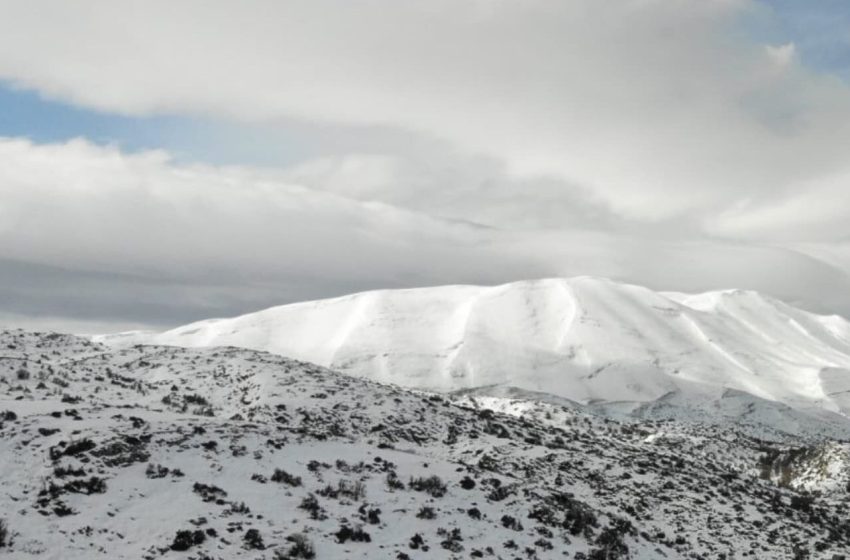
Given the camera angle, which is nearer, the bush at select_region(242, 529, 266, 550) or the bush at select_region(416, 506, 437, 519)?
the bush at select_region(242, 529, 266, 550)

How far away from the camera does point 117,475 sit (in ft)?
65.5

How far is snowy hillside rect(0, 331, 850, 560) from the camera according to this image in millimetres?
17453

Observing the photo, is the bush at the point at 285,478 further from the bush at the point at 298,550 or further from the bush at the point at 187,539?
the bush at the point at 187,539

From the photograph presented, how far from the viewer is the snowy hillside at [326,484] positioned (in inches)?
687

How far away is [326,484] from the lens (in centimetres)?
2186

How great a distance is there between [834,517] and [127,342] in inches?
6238

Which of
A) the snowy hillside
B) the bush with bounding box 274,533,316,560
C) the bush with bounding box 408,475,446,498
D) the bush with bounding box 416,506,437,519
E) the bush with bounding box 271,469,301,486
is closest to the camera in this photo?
the bush with bounding box 274,533,316,560

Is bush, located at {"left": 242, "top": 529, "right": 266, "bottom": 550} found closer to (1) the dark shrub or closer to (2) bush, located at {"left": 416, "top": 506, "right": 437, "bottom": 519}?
(2) bush, located at {"left": 416, "top": 506, "right": 437, "bottom": 519}

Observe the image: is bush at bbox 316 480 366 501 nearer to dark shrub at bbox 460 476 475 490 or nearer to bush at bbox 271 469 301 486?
bush at bbox 271 469 301 486

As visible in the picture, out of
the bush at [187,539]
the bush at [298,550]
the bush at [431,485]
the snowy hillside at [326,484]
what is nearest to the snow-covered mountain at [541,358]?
the snowy hillside at [326,484]

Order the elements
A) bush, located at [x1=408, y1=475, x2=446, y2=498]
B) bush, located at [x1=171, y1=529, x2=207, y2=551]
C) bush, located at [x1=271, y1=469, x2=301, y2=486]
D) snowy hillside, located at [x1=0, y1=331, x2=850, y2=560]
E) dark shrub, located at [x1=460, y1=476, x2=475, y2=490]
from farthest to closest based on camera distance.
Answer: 1. dark shrub, located at [x1=460, y1=476, x2=475, y2=490]
2. bush, located at [x1=408, y1=475, x2=446, y2=498]
3. bush, located at [x1=271, y1=469, x2=301, y2=486]
4. snowy hillside, located at [x1=0, y1=331, x2=850, y2=560]
5. bush, located at [x1=171, y1=529, x2=207, y2=551]

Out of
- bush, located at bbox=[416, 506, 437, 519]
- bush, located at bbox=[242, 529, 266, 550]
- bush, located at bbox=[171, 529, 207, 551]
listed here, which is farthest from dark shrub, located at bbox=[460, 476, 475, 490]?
Result: bush, located at bbox=[171, 529, 207, 551]

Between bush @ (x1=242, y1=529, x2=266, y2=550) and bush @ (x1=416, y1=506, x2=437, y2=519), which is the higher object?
bush @ (x1=242, y1=529, x2=266, y2=550)

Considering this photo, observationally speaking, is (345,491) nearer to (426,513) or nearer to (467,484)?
(426,513)
